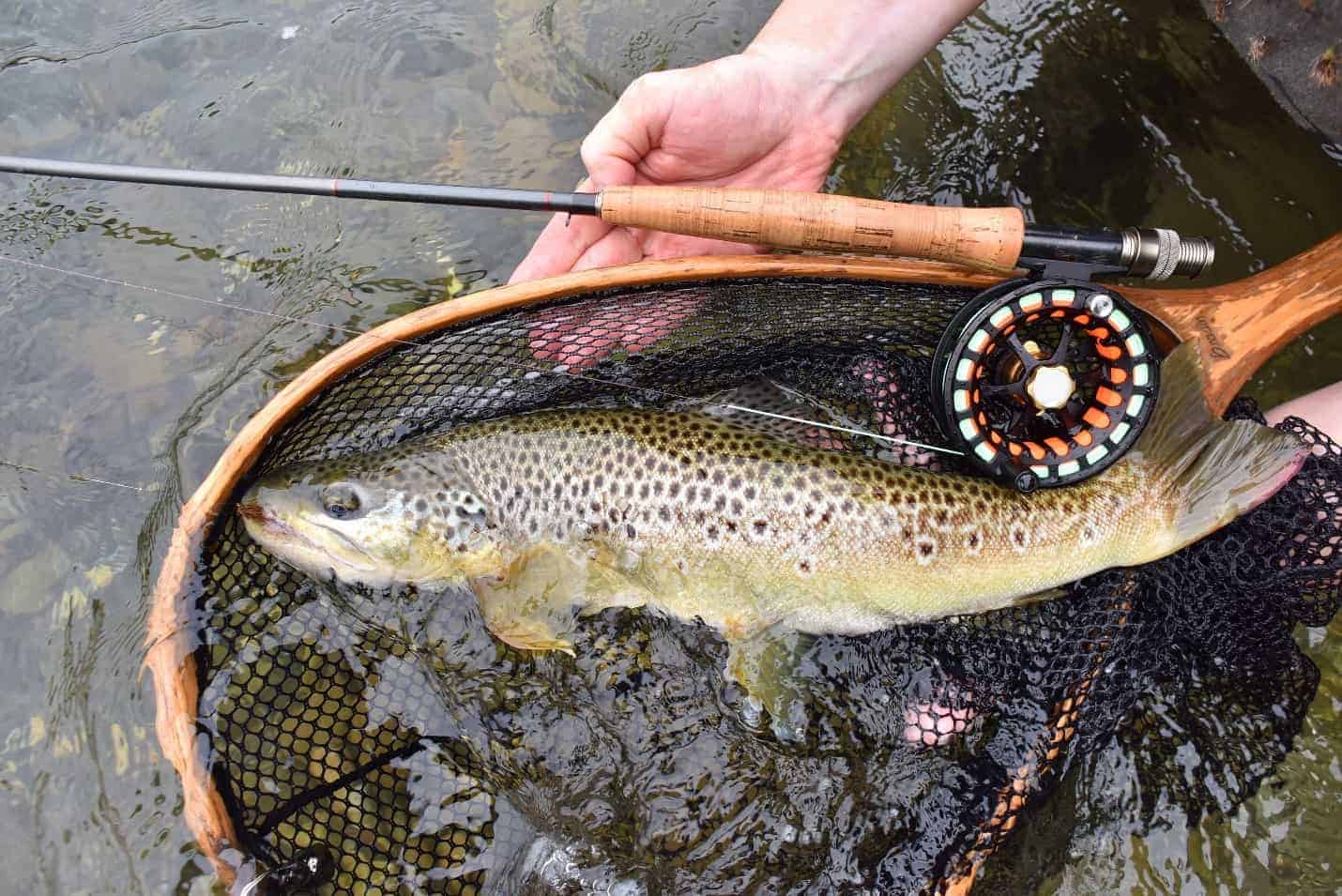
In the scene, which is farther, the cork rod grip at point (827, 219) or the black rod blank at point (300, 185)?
the cork rod grip at point (827, 219)

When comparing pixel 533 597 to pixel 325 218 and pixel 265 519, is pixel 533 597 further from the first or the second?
pixel 325 218

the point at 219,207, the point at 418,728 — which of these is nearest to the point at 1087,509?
the point at 418,728

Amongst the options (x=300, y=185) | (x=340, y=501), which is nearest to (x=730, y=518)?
(x=340, y=501)

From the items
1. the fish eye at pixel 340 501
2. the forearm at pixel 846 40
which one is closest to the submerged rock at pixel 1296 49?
the forearm at pixel 846 40

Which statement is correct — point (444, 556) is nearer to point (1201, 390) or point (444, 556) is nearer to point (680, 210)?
point (680, 210)

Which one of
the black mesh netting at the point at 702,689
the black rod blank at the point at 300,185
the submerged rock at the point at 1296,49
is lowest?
the black mesh netting at the point at 702,689

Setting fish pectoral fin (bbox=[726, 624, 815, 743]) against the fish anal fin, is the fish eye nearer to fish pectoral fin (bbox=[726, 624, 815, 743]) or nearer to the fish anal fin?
fish pectoral fin (bbox=[726, 624, 815, 743])

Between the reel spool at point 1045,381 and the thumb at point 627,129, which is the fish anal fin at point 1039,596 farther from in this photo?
the thumb at point 627,129
